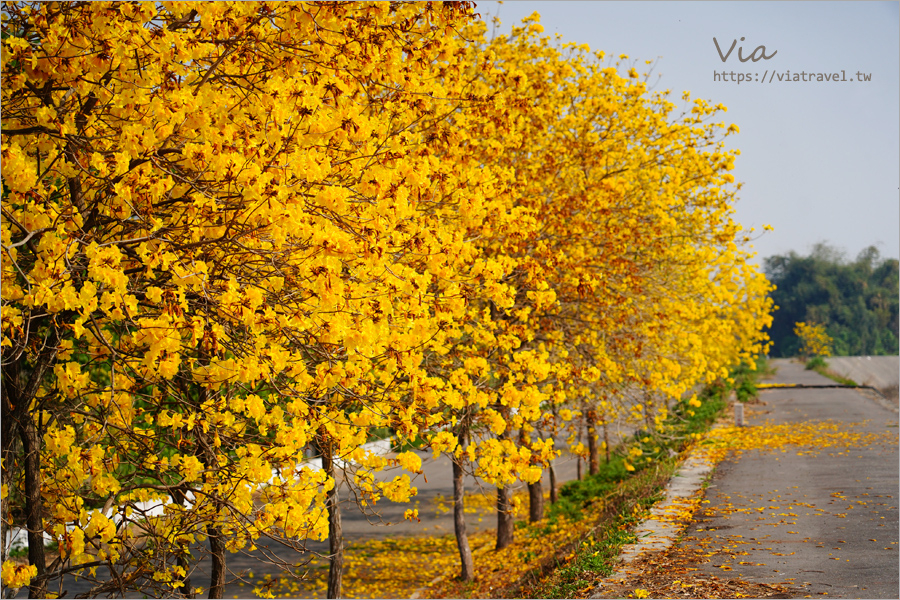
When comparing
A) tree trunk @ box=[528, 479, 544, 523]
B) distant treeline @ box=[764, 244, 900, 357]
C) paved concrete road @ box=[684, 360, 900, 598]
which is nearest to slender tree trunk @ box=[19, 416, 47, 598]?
paved concrete road @ box=[684, 360, 900, 598]

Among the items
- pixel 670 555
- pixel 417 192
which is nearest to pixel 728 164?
pixel 670 555

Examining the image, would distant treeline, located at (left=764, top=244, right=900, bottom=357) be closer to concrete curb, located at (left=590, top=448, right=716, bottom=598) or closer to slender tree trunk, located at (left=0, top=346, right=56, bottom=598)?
concrete curb, located at (left=590, top=448, right=716, bottom=598)

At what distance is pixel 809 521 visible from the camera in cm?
762

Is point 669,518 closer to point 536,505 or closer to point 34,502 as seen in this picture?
point 536,505

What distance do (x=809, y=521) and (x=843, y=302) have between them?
8174 cm

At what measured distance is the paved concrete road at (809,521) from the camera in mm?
5816

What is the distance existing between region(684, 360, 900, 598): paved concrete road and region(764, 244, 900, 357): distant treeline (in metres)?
70.3

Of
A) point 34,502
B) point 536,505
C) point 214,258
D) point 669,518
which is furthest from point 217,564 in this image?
point 536,505

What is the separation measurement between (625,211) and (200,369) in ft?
22.2

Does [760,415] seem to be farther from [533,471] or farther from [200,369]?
[200,369]

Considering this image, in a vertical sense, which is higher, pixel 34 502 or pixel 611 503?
pixel 34 502

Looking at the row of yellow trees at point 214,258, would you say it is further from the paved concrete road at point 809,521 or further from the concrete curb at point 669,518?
the paved concrete road at point 809,521

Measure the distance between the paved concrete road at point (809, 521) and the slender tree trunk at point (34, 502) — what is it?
494cm

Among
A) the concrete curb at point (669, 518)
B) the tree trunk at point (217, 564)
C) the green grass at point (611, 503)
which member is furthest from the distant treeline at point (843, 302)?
the tree trunk at point (217, 564)
